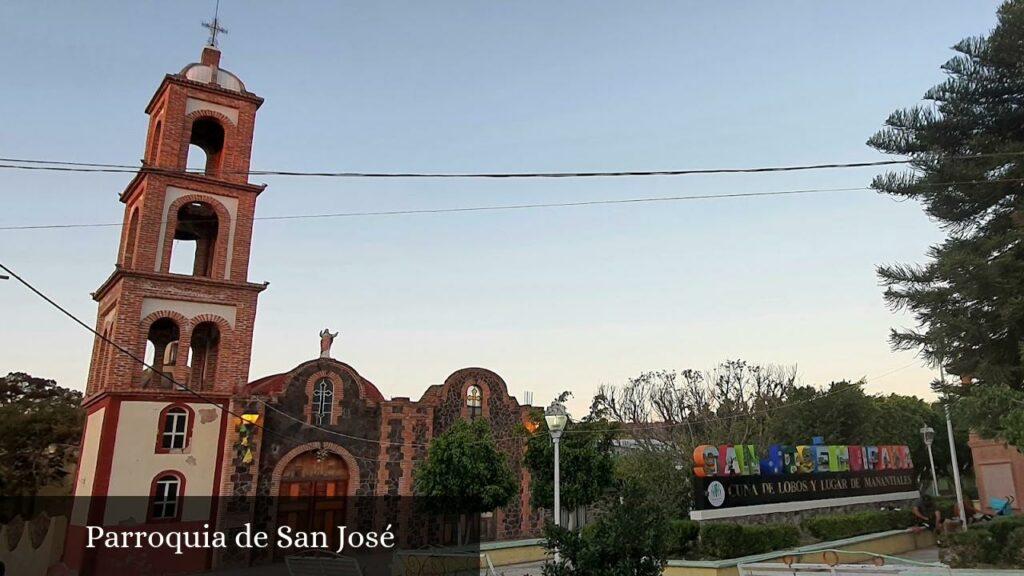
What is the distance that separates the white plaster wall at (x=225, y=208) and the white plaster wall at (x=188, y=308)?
3.25 ft

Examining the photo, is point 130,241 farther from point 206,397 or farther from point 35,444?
point 35,444

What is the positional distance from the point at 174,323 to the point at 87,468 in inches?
189

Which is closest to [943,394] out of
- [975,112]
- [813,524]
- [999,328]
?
[999,328]

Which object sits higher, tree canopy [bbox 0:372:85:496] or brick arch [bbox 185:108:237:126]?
brick arch [bbox 185:108:237:126]

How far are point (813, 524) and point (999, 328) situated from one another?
24.9 feet

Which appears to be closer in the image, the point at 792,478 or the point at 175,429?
the point at 175,429

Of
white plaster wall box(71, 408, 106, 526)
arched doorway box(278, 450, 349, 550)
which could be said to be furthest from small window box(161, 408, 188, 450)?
arched doorway box(278, 450, 349, 550)

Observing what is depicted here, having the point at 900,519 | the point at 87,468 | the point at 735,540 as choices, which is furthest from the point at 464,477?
the point at 900,519

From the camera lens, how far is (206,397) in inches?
830

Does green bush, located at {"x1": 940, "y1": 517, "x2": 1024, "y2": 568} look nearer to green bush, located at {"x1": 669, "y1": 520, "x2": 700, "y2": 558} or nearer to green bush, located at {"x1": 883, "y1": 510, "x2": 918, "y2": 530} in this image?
green bush, located at {"x1": 669, "y1": 520, "x2": 700, "y2": 558}

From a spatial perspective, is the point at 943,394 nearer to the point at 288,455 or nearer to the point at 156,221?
the point at 288,455

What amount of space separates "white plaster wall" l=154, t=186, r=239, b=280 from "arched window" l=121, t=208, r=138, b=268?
1.60m

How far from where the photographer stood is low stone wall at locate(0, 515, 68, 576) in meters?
18.3

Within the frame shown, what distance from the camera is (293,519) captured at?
22172 mm
